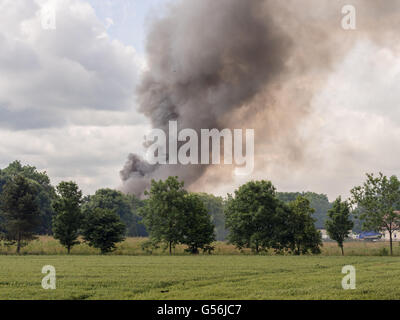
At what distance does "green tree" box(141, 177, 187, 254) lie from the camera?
6069 cm

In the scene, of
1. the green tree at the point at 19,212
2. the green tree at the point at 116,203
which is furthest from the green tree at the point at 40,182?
the green tree at the point at 19,212

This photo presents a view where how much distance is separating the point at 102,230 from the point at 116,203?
5392 centimetres

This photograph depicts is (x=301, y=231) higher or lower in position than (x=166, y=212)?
lower

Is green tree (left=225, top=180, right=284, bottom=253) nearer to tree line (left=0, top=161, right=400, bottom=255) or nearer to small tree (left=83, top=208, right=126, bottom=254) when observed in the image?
tree line (left=0, top=161, right=400, bottom=255)

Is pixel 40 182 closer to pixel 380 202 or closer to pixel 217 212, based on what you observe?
pixel 217 212

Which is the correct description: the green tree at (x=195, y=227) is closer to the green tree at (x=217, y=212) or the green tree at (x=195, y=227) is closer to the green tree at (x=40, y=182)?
the green tree at (x=40, y=182)

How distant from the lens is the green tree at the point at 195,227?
60781 mm

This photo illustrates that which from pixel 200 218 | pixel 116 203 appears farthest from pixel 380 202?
pixel 116 203

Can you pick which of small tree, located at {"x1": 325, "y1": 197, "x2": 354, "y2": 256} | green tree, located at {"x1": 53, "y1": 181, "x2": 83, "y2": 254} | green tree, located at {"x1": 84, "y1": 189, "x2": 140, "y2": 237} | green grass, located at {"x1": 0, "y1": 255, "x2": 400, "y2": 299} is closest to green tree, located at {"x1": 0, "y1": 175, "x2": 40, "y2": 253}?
green tree, located at {"x1": 53, "y1": 181, "x2": 83, "y2": 254}

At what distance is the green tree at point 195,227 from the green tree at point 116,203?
158 feet

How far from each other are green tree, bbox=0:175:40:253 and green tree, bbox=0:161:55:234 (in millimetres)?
41252

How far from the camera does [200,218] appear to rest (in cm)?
6244
